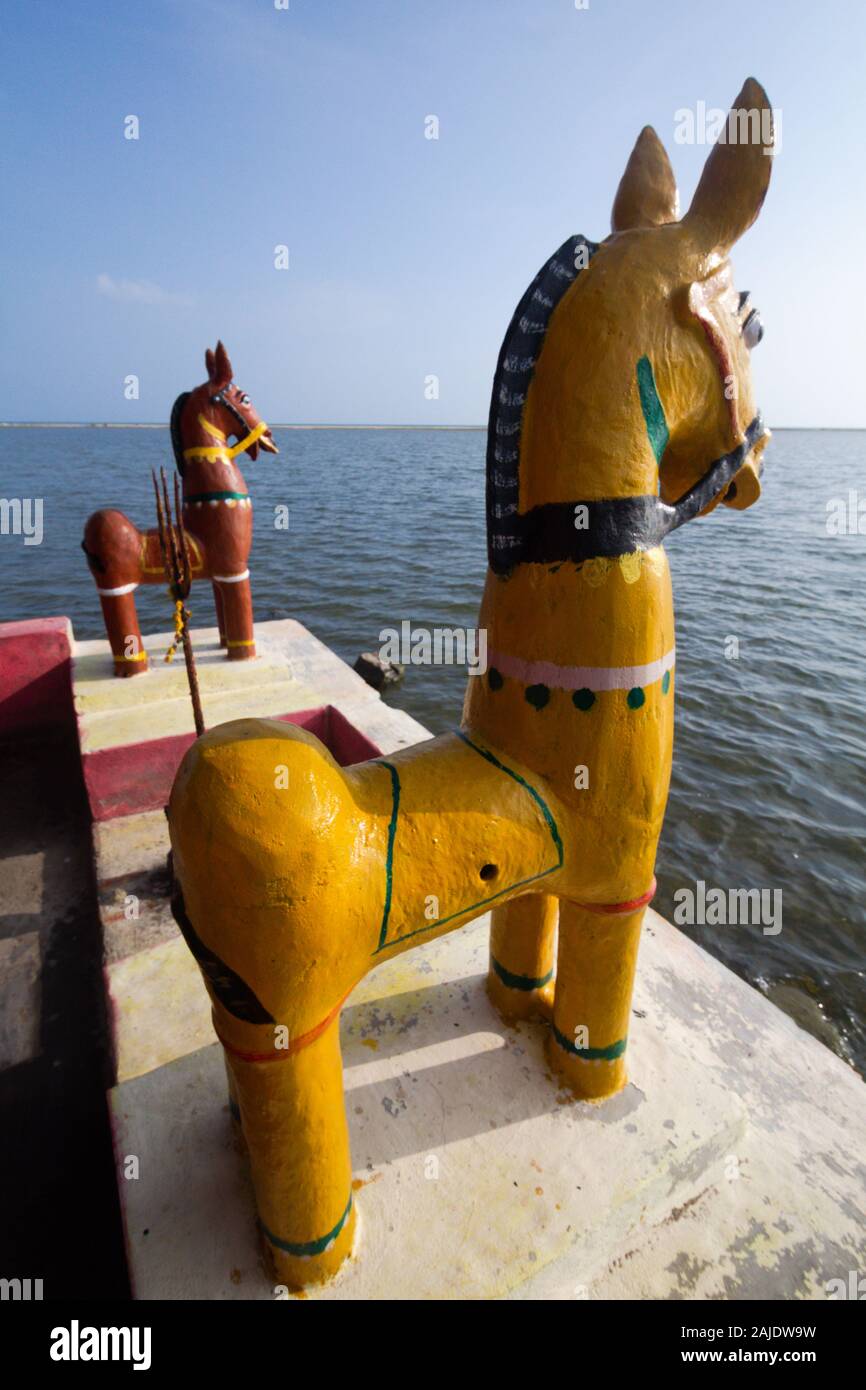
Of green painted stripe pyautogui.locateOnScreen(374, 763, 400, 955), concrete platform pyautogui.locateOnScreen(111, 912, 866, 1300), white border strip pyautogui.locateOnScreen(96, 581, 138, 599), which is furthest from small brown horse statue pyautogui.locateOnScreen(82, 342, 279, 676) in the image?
green painted stripe pyautogui.locateOnScreen(374, 763, 400, 955)

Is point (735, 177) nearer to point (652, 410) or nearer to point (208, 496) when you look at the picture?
point (652, 410)

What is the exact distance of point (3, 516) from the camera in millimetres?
22000

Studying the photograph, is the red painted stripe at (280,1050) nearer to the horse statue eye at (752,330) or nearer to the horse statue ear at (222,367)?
the horse statue eye at (752,330)

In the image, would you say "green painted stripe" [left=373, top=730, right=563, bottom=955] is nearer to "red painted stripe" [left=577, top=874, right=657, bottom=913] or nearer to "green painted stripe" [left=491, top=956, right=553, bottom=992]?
"red painted stripe" [left=577, top=874, right=657, bottom=913]

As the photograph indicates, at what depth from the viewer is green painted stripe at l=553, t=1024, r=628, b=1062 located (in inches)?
87.6

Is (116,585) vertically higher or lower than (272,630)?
higher

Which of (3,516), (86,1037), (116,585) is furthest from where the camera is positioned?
(3,516)

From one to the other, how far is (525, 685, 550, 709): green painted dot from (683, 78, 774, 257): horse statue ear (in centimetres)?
113

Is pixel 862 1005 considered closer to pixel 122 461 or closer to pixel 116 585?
pixel 116 585

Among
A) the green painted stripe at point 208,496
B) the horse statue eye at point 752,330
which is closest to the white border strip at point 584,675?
the horse statue eye at point 752,330

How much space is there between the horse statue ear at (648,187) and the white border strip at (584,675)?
113 cm

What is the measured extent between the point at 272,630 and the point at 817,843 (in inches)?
214

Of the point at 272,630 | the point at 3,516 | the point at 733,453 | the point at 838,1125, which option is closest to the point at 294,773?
the point at 733,453

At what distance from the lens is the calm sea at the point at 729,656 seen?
5.16m
